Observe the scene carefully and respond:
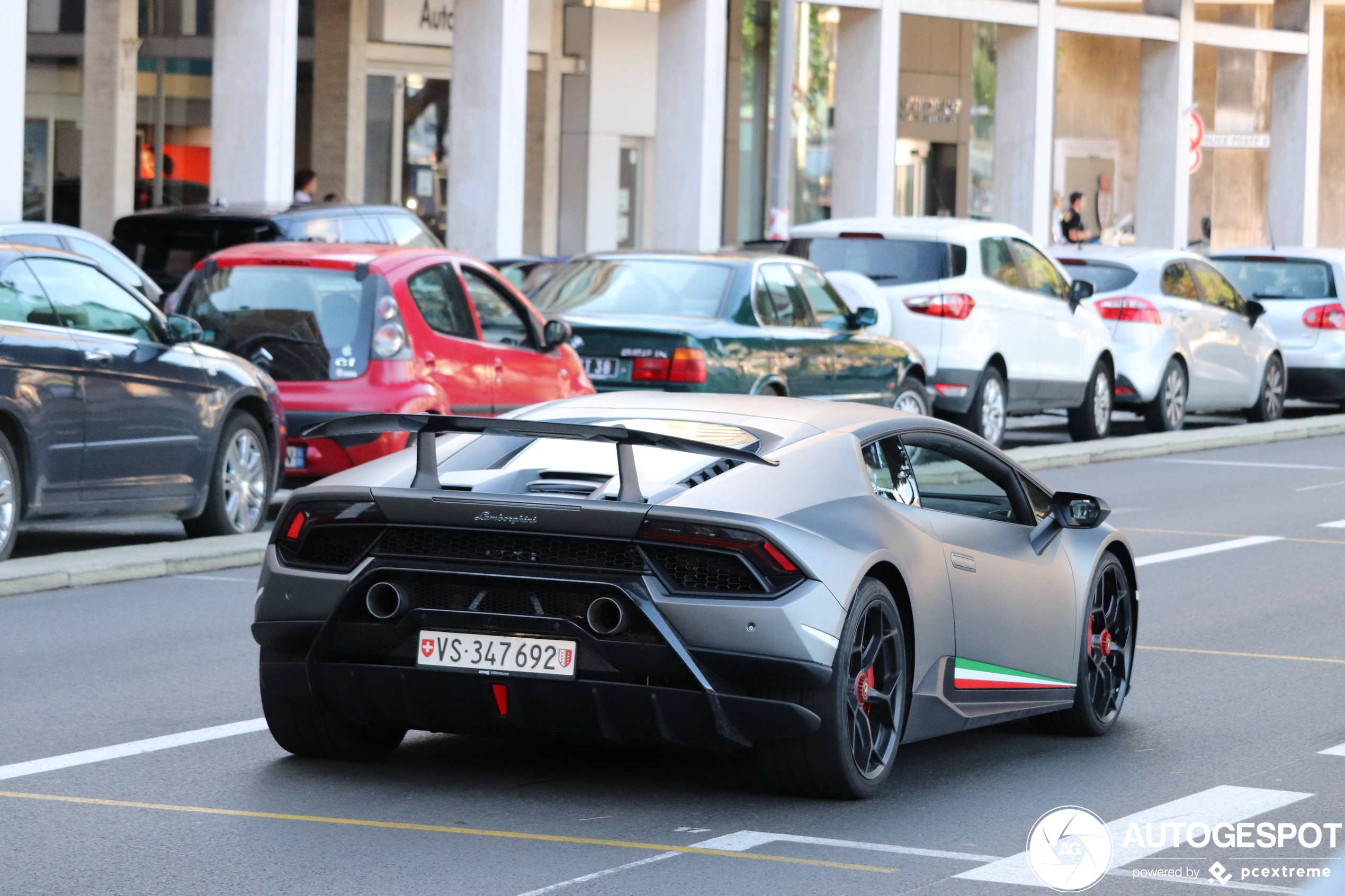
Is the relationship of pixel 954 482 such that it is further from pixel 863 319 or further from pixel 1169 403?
pixel 1169 403

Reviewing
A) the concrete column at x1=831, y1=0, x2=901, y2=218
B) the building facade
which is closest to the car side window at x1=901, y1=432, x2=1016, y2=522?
the building facade

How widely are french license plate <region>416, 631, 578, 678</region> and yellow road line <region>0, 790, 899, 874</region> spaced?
0.45m

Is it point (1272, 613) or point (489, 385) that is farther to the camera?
point (489, 385)

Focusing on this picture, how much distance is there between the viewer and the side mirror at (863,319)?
17547 mm

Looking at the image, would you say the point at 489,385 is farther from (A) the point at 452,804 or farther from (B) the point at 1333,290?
(B) the point at 1333,290

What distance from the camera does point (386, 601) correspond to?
6.61m

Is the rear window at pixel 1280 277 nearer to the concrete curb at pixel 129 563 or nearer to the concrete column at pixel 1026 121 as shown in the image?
the concrete column at pixel 1026 121

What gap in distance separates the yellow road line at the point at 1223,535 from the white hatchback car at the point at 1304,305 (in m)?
11.4

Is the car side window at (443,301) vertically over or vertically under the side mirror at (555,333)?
over

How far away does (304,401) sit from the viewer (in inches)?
536

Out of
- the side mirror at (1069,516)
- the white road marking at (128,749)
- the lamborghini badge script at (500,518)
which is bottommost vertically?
the white road marking at (128,749)

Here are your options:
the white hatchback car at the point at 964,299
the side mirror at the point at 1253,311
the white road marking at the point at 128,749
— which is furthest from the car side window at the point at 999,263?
the white road marking at the point at 128,749

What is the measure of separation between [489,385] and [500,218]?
42.7ft

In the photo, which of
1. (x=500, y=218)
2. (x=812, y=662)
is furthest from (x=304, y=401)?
(x=500, y=218)
